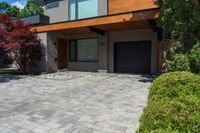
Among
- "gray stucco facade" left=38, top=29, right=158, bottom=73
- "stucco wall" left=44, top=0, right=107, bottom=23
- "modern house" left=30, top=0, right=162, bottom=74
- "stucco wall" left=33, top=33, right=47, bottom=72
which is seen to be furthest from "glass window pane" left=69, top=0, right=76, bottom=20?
"stucco wall" left=33, top=33, right=47, bottom=72

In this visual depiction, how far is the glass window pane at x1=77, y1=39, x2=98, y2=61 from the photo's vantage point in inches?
548

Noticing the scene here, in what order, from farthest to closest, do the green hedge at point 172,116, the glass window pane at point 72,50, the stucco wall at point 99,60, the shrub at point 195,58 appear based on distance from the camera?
1. the glass window pane at point 72,50
2. the stucco wall at point 99,60
3. the shrub at point 195,58
4. the green hedge at point 172,116

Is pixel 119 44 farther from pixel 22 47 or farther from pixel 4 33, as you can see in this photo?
pixel 4 33

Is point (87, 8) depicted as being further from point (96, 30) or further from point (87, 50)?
point (87, 50)

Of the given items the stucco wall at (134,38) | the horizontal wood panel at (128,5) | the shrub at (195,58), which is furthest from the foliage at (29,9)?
the shrub at (195,58)

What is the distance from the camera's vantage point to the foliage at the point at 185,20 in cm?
679

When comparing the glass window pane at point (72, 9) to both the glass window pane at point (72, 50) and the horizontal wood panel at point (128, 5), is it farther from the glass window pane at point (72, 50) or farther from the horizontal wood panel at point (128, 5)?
the horizontal wood panel at point (128, 5)

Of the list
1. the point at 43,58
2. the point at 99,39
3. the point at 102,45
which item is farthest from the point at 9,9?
the point at 102,45

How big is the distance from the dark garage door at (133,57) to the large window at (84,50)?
5.48ft

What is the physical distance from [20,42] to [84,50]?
4.61 metres

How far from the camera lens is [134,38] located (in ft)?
40.2

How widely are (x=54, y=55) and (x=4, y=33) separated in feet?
11.0

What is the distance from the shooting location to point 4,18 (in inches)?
474

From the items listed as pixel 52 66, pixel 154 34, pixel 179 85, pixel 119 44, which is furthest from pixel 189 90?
pixel 52 66
